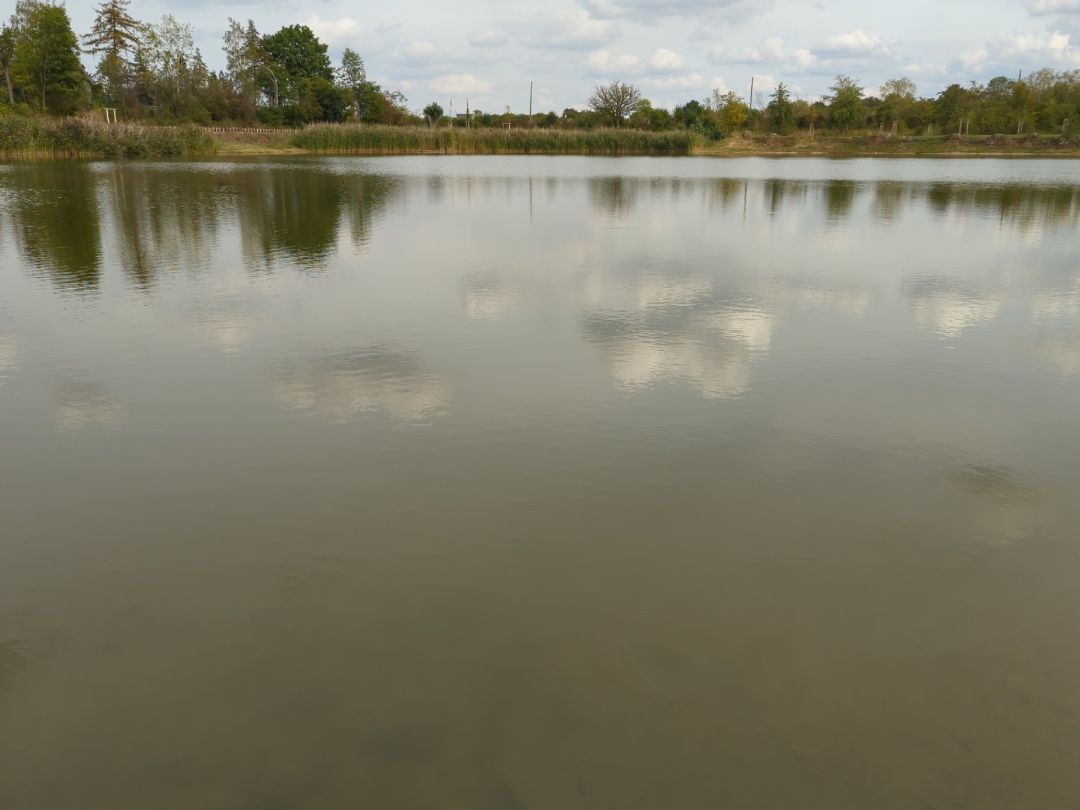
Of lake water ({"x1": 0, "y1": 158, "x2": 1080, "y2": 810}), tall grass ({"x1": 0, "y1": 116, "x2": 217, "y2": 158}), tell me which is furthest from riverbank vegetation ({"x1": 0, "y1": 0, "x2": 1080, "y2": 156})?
lake water ({"x1": 0, "y1": 158, "x2": 1080, "y2": 810})

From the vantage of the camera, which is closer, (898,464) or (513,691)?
(513,691)

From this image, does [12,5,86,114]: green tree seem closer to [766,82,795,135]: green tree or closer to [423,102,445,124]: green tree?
[423,102,445,124]: green tree

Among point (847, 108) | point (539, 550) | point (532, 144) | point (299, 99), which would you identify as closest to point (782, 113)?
point (847, 108)

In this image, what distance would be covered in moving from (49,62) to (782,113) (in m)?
65.0

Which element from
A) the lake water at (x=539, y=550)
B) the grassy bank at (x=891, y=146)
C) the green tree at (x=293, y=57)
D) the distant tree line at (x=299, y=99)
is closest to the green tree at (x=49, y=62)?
the distant tree line at (x=299, y=99)

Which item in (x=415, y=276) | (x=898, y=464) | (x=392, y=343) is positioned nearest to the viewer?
(x=898, y=464)

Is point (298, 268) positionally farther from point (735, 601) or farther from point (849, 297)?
point (735, 601)

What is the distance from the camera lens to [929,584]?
4.30 meters

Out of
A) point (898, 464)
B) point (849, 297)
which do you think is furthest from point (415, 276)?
point (898, 464)

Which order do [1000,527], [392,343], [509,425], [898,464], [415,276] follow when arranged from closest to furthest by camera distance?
[1000,527] < [898,464] < [509,425] < [392,343] < [415,276]

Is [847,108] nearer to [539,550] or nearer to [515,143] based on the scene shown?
[515,143]

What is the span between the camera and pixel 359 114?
8681 centimetres

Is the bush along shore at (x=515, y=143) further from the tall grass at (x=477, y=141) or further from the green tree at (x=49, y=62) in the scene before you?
the green tree at (x=49, y=62)

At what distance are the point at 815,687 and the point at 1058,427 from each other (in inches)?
177
